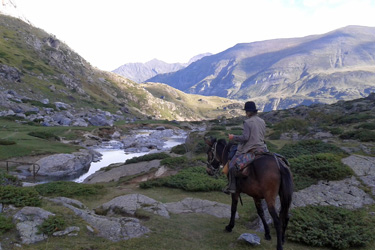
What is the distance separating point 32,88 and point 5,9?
5772 inches

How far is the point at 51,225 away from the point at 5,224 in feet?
3.99

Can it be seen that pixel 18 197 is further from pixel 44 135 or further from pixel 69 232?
pixel 44 135

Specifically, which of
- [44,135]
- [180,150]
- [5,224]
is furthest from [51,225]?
[44,135]

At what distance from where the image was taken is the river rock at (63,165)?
27.9 metres

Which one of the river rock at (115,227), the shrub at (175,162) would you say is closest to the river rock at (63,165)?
the shrub at (175,162)

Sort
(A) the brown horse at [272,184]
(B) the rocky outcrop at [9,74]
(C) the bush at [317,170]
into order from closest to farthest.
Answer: (A) the brown horse at [272,184]
(C) the bush at [317,170]
(B) the rocky outcrop at [9,74]

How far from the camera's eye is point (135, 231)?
8.97 meters

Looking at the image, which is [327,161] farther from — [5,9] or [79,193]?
[5,9]

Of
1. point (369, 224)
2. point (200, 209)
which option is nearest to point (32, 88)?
point (200, 209)

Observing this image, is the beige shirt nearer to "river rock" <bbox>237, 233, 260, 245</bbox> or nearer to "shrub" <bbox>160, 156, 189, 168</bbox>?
"river rock" <bbox>237, 233, 260, 245</bbox>

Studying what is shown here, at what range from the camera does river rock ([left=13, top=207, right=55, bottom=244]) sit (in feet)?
23.9

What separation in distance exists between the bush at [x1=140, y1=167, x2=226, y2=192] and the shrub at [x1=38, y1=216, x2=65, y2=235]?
30.9 ft

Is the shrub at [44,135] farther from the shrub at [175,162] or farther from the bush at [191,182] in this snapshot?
the bush at [191,182]

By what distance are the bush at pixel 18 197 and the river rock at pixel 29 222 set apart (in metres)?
1.00
